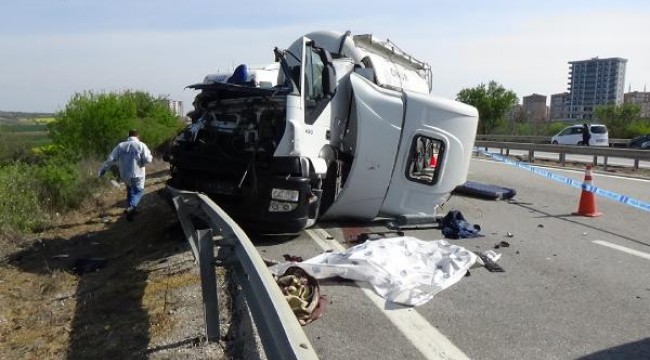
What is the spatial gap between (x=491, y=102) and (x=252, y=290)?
1744 inches

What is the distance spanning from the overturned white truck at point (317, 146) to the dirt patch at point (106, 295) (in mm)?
1078

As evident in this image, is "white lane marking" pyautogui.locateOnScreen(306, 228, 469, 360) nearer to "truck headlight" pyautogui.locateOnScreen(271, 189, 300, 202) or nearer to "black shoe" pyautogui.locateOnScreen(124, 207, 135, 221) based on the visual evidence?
"truck headlight" pyautogui.locateOnScreen(271, 189, 300, 202)

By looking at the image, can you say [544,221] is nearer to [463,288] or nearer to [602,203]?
[602,203]

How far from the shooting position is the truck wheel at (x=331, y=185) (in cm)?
800

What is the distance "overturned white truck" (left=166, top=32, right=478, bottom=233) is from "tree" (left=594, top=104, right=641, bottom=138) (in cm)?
3903

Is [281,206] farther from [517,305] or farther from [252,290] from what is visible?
[252,290]

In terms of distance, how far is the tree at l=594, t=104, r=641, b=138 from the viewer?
42.8 metres

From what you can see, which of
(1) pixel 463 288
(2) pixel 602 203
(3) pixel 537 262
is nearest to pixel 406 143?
(3) pixel 537 262

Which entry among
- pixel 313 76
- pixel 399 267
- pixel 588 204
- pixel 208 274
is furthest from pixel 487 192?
pixel 208 274

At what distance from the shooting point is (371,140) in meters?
7.88

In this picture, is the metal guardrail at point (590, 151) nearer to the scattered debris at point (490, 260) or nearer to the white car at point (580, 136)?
the white car at point (580, 136)

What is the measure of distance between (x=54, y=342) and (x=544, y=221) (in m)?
7.12

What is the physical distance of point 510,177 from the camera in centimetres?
1588

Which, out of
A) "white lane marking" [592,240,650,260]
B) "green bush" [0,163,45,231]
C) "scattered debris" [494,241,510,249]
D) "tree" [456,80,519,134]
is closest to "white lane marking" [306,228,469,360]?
"scattered debris" [494,241,510,249]
